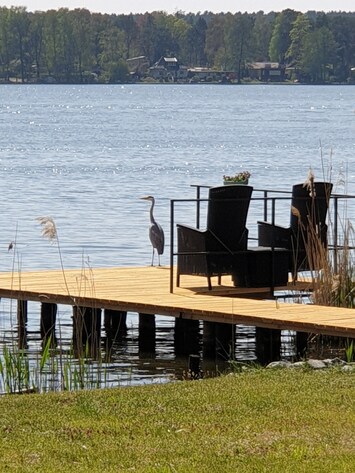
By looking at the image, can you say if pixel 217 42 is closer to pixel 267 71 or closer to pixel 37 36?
pixel 267 71

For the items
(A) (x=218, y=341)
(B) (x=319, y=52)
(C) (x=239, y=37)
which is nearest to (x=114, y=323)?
(A) (x=218, y=341)

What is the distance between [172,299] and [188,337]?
491 millimetres

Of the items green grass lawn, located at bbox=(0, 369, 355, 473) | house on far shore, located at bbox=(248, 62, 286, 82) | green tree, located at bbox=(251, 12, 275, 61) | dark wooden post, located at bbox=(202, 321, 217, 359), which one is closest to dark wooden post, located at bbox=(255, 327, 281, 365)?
dark wooden post, located at bbox=(202, 321, 217, 359)

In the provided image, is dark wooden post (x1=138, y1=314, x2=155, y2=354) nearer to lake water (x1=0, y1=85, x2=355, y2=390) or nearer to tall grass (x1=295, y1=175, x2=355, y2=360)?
lake water (x1=0, y1=85, x2=355, y2=390)

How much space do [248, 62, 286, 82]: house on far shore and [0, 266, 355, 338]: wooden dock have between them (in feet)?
552

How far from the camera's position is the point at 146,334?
14617 mm

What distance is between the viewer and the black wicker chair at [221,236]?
544 inches

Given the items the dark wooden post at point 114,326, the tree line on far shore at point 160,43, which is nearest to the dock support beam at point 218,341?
the dark wooden post at point 114,326

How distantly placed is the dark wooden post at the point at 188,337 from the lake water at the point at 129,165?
0.18 m

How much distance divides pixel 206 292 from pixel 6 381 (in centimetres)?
375

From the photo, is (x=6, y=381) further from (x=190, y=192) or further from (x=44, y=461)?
(x=190, y=192)

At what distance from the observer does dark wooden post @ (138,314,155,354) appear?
14531mm

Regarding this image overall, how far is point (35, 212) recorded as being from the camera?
111 ft

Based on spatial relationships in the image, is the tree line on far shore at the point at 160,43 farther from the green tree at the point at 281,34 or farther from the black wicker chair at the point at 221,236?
the black wicker chair at the point at 221,236
